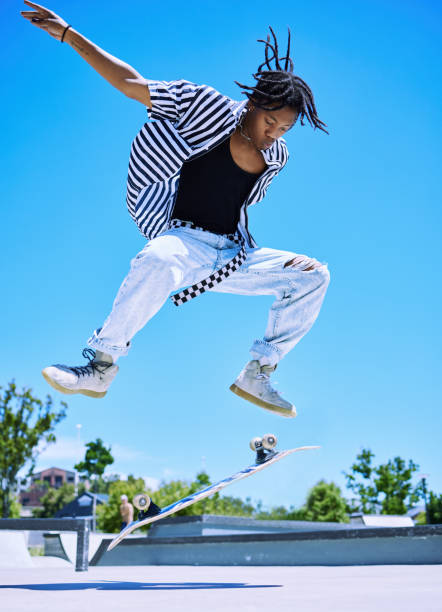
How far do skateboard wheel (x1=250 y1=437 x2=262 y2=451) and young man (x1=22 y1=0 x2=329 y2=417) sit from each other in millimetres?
300

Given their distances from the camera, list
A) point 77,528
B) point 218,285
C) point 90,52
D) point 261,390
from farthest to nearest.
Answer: point 77,528, point 261,390, point 218,285, point 90,52

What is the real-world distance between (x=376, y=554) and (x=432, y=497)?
3068 centimetres

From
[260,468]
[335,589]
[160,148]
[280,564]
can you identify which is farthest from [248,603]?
[280,564]

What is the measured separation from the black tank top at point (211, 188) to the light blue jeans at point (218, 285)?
16 centimetres

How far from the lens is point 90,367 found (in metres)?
3.99

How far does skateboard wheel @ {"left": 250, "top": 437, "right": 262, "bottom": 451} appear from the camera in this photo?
15.4ft

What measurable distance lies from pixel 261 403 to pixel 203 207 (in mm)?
1668

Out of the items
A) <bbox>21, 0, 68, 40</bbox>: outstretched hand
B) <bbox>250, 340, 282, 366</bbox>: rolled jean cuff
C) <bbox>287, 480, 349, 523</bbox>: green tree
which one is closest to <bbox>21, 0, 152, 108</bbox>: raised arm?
<bbox>21, 0, 68, 40</bbox>: outstretched hand

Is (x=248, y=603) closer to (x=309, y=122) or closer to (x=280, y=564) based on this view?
(x=309, y=122)

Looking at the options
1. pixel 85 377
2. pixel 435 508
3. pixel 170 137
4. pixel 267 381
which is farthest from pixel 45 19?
pixel 435 508

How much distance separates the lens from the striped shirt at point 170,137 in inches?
157

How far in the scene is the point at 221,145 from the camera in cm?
420

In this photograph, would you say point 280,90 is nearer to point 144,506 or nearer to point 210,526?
point 144,506

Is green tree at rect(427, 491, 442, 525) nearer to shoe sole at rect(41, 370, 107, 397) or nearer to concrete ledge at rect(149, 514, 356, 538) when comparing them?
concrete ledge at rect(149, 514, 356, 538)
